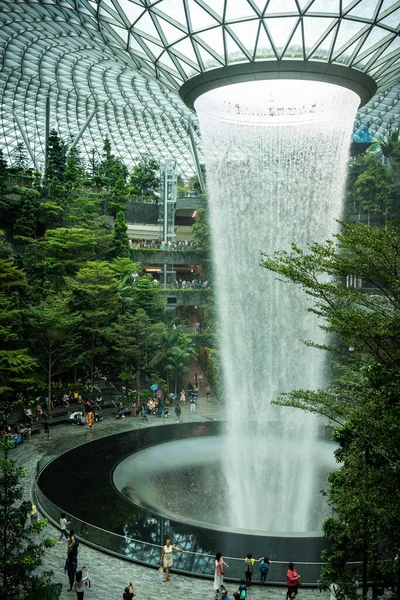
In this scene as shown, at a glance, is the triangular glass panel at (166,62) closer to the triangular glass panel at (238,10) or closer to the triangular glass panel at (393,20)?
the triangular glass panel at (238,10)

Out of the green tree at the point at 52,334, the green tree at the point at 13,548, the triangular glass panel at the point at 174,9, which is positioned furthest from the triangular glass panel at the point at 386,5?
the green tree at the point at 52,334

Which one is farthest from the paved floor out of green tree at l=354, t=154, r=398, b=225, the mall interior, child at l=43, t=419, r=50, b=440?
green tree at l=354, t=154, r=398, b=225

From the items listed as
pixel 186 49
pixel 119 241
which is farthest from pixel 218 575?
pixel 119 241

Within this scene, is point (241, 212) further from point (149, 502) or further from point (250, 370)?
point (149, 502)

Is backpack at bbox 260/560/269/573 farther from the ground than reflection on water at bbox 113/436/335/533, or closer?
farther from the ground

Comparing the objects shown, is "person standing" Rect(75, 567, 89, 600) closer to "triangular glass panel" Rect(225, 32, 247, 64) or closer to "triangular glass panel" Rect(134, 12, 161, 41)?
"triangular glass panel" Rect(225, 32, 247, 64)
